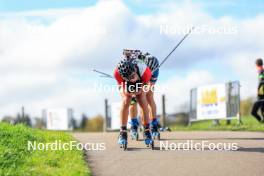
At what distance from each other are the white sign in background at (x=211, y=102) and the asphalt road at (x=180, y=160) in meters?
12.7

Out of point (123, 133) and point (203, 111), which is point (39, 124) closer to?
point (203, 111)

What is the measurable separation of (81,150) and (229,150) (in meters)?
2.83

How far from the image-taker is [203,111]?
94.0ft

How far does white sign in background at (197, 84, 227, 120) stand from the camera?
27.1 metres

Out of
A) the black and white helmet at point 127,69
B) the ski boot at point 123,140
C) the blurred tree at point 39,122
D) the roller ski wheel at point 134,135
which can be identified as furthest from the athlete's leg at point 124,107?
the blurred tree at point 39,122

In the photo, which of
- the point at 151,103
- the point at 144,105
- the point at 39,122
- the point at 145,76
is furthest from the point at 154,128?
the point at 39,122

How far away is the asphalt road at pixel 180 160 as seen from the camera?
10414 mm

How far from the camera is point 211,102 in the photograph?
27922 millimetres

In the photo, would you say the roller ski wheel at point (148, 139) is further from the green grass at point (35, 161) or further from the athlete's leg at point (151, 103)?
the athlete's leg at point (151, 103)

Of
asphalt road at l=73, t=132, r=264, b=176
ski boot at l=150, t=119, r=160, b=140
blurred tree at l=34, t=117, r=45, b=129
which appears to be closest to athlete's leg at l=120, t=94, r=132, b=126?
asphalt road at l=73, t=132, r=264, b=176

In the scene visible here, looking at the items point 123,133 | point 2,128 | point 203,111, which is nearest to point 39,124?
point 203,111

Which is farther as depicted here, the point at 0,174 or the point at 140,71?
the point at 140,71

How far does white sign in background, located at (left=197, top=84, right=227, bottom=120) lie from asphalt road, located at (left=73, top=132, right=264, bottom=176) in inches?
500

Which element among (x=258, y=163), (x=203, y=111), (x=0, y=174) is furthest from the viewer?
(x=203, y=111)
